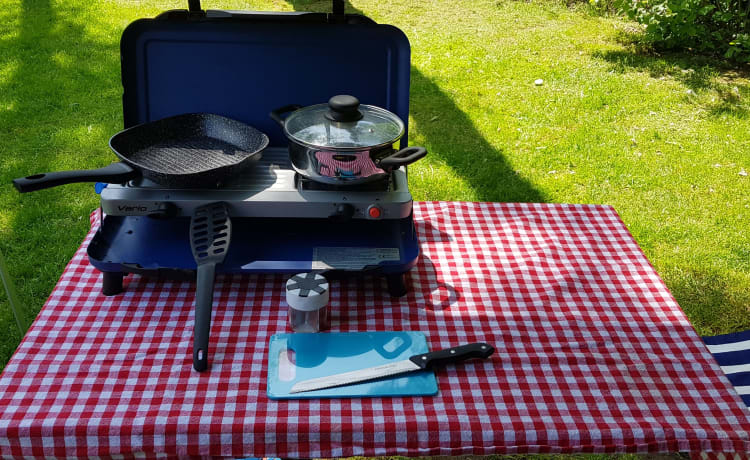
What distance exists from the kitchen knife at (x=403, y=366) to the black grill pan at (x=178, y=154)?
19.6 inches

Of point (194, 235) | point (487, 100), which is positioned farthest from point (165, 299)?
point (487, 100)

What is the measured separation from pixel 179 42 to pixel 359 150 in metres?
0.71

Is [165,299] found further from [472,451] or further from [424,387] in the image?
[472,451]

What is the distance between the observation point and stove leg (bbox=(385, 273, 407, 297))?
1511 millimetres

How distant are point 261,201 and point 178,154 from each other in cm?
30

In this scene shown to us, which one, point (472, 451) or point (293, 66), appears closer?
point (472, 451)

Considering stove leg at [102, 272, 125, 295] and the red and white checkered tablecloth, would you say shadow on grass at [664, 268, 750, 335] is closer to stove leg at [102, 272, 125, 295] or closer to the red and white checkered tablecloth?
the red and white checkered tablecloth

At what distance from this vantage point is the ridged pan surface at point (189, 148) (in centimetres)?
141

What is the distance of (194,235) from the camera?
1367 millimetres

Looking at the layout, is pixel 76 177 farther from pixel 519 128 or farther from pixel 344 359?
pixel 519 128

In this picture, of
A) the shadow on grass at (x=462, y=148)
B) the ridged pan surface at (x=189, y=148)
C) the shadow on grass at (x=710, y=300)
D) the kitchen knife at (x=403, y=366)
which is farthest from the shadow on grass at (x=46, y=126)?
the shadow on grass at (x=710, y=300)

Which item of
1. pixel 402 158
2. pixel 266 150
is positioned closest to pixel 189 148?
pixel 266 150

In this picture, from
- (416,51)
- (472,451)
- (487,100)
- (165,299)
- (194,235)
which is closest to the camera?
(472,451)

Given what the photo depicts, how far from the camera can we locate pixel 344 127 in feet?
4.73
